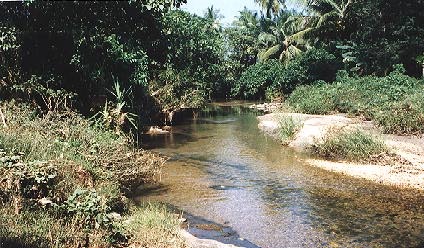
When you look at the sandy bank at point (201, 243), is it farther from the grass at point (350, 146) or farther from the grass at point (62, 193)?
the grass at point (350, 146)

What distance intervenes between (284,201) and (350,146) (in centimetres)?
423

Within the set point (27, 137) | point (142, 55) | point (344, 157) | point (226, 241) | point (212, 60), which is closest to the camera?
point (226, 241)

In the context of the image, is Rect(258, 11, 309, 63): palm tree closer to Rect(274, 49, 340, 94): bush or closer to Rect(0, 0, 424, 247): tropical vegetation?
Rect(0, 0, 424, 247): tropical vegetation

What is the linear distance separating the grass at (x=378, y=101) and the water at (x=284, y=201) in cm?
391

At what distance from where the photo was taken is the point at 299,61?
1308 inches

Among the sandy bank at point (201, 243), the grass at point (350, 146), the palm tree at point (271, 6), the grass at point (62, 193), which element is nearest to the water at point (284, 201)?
the sandy bank at point (201, 243)

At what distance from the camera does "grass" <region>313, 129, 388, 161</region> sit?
38.7ft

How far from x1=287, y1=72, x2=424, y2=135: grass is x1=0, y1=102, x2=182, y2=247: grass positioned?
33.7 ft

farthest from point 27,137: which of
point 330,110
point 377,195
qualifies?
point 330,110

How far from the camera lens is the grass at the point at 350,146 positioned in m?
11.8

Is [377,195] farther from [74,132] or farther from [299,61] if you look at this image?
[299,61]

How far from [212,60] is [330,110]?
8085mm

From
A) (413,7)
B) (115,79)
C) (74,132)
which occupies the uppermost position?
(413,7)

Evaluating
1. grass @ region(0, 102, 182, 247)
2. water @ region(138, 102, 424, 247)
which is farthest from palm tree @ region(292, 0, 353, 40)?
grass @ region(0, 102, 182, 247)
